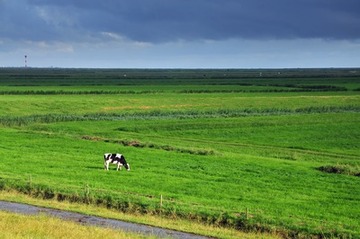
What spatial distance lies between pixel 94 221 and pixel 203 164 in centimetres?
1808

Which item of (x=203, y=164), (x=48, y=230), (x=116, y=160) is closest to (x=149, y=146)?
(x=203, y=164)

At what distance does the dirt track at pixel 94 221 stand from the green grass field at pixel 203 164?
7.43 ft

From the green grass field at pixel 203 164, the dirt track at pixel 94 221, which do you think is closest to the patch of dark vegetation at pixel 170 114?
the green grass field at pixel 203 164

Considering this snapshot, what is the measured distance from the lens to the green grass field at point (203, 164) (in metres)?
33.1

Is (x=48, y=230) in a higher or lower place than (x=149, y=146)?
higher

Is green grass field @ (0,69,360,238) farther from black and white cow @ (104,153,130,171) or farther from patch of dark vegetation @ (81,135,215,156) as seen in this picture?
black and white cow @ (104,153,130,171)

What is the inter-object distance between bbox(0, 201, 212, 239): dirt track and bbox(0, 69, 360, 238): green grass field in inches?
89.2

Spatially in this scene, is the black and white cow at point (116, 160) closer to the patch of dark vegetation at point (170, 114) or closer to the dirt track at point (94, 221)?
the dirt track at point (94, 221)

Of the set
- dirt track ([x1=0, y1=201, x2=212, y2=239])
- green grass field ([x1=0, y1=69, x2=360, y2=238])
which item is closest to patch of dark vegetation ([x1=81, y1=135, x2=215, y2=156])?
green grass field ([x1=0, y1=69, x2=360, y2=238])

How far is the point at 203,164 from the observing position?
161 ft

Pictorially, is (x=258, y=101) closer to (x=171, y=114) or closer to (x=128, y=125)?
(x=171, y=114)

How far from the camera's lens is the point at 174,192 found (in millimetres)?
37656

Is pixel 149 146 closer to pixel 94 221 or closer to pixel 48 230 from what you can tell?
pixel 94 221

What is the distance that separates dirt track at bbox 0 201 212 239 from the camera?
29517 millimetres
